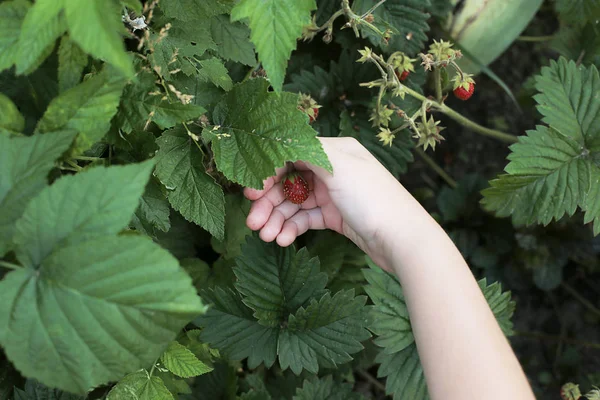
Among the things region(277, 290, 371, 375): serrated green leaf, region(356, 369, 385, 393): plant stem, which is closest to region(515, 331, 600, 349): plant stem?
region(356, 369, 385, 393): plant stem

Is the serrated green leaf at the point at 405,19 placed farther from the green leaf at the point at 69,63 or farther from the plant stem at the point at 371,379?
the plant stem at the point at 371,379

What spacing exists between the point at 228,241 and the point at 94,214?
2.31ft

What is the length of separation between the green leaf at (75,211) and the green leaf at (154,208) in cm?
33

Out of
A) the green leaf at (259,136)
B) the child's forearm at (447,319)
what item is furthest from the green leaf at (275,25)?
the child's forearm at (447,319)

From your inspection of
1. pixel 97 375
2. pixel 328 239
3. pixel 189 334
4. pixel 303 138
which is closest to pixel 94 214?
pixel 97 375

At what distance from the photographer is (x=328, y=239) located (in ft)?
4.50

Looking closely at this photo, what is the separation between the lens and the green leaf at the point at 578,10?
58.9 inches

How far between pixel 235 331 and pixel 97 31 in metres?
0.75

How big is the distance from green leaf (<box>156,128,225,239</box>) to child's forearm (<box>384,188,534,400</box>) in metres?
0.32

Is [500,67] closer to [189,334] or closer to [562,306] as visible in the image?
[562,306]

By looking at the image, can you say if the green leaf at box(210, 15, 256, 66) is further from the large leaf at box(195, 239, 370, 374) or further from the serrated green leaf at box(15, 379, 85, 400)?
the serrated green leaf at box(15, 379, 85, 400)

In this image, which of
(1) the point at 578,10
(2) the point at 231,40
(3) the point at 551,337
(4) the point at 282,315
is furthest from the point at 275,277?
(3) the point at 551,337

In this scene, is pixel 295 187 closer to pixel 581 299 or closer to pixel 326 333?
pixel 326 333

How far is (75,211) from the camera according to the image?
24.1 inches
